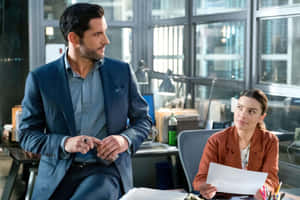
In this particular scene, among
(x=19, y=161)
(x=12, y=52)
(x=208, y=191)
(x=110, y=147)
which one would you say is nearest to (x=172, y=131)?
(x=19, y=161)

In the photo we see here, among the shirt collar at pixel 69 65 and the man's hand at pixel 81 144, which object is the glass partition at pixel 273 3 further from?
the man's hand at pixel 81 144

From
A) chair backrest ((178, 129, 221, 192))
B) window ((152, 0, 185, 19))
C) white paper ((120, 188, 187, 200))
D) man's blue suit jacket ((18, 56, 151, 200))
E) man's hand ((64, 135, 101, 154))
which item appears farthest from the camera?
window ((152, 0, 185, 19))

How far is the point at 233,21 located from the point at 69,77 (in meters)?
2.29

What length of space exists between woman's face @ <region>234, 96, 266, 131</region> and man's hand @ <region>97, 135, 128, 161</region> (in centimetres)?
83

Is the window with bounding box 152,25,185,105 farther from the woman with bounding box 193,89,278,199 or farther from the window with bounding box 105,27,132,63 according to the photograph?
the woman with bounding box 193,89,278,199

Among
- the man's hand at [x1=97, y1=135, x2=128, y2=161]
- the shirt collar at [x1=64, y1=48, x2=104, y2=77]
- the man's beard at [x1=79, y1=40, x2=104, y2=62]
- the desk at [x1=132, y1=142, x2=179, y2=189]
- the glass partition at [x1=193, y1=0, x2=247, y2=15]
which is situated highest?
the glass partition at [x1=193, y1=0, x2=247, y2=15]

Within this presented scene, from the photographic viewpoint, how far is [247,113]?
2.38 m

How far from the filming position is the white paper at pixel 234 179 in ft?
5.98

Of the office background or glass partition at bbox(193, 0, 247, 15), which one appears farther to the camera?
glass partition at bbox(193, 0, 247, 15)

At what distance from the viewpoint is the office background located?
312cm

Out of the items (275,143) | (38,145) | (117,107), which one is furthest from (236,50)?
(38,145)

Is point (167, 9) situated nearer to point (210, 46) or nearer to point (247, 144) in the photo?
point (210, 46)

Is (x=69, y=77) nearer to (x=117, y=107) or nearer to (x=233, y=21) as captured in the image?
(x=117, y=107)

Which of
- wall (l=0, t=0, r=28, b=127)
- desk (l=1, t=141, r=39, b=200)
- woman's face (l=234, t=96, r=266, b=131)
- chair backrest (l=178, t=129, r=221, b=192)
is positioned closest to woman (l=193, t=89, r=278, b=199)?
woman's face (l=234, t=96, r=266, b=131)
